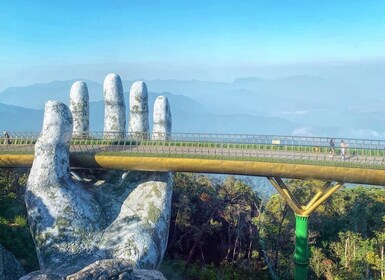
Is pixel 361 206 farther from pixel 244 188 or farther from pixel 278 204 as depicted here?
pixel 244 188

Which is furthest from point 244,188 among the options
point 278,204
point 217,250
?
point 217,250

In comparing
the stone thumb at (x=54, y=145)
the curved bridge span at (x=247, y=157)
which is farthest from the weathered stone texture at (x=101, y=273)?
the curved bridge span at (x=247, y=157)

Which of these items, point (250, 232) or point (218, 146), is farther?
point (250, 232)

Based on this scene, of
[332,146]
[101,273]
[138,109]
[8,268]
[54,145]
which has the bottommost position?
[8,268]

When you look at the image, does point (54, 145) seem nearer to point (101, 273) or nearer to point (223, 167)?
point (223, 167)

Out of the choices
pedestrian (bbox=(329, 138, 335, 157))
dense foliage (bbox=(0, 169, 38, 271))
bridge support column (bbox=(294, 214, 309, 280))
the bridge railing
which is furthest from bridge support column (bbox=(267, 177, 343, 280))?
dense foliage (bbox=(0, 169, 38, 271))

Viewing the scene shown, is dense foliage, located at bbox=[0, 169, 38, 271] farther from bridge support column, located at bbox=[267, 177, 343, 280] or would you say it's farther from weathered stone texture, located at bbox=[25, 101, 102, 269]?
bridge support column, located at bbox=[267, 177, 343, 280]

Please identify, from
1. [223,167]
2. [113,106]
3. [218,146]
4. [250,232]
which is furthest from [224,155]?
[250,232]

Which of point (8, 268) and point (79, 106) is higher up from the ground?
point (79, 106)

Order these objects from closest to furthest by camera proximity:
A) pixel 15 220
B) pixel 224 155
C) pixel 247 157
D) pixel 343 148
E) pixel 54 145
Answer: pixel 54 145 → pixel 247 157 → pixel 343 148 → pixel 224 155 → pixel 15 220
